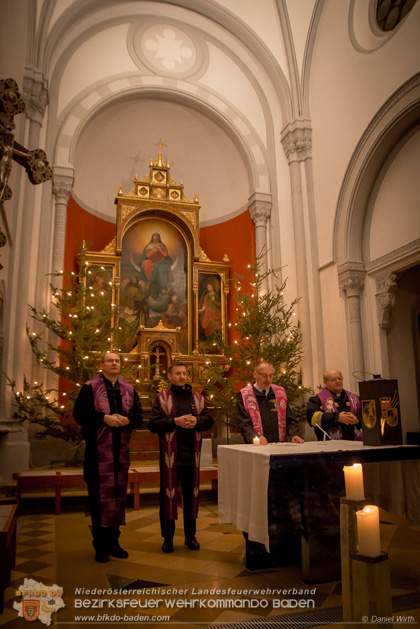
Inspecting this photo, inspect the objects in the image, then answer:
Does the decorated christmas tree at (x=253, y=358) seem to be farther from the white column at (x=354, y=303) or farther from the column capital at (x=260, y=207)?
the column capital at (x=260, y=207)

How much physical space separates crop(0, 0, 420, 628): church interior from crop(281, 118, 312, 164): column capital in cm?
4

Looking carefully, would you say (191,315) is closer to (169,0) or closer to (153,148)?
(153,148)

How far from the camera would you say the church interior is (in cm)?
809

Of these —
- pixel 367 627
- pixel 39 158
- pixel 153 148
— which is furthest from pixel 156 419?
pixel 153 148

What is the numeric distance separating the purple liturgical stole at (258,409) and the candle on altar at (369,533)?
2.36 m

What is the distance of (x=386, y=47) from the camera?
8.92m

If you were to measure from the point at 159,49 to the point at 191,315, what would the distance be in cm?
716

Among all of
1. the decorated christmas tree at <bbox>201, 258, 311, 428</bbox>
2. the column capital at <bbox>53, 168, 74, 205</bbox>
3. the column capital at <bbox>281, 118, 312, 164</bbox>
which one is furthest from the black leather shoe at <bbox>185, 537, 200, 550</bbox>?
the column capital at <bbox>281, 118, 312, 164</bbox>

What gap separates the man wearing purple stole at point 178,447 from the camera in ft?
13.6

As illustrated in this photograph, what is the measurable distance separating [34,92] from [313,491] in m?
9.85

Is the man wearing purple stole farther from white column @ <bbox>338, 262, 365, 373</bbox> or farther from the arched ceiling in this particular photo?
the arched ceiling

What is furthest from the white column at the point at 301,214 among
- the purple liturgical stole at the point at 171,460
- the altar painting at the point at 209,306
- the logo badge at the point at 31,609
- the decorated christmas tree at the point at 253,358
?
the logo badge at the point at 31,609

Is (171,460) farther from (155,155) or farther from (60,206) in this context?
(155,155)

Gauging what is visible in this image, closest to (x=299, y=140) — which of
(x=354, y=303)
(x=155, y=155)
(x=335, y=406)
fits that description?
(x=155, y=155)
